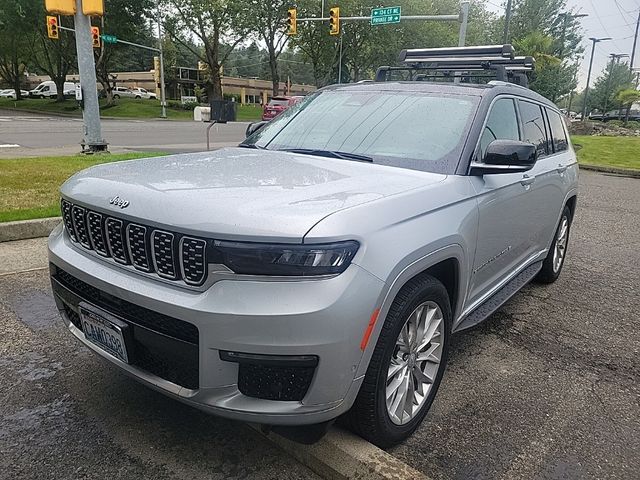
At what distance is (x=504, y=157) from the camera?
9.84ft

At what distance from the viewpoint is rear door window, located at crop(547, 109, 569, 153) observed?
189 inches

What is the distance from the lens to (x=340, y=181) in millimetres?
2613

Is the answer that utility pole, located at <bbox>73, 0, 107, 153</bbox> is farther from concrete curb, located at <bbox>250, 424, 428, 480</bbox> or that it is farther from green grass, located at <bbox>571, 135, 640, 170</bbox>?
green grass, located at <bbox>571, 135, 640, 170</bbox>

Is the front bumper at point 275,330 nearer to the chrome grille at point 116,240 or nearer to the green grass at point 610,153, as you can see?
the chrome grille at point 116,240

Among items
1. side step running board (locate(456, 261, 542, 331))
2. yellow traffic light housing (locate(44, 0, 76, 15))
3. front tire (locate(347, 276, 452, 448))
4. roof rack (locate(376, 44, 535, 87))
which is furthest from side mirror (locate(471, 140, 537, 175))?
yellow traffic light housing (locate(44, 0, 76, 15))

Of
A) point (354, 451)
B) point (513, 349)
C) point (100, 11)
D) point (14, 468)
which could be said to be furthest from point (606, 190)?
point (14, 468)

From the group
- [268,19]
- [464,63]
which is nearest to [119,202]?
[464,63]

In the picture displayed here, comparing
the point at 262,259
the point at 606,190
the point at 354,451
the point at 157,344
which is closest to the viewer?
the point at 262,259

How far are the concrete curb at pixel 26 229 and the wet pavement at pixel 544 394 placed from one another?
14.2 feet

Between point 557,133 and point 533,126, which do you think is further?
point 557,133

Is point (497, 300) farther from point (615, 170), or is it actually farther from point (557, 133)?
point (615, 170)

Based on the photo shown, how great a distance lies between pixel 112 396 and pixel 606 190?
1200 cm

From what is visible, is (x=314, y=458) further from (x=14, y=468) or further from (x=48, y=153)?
(x=48, y=153)

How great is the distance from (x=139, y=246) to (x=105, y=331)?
1.45 ft
